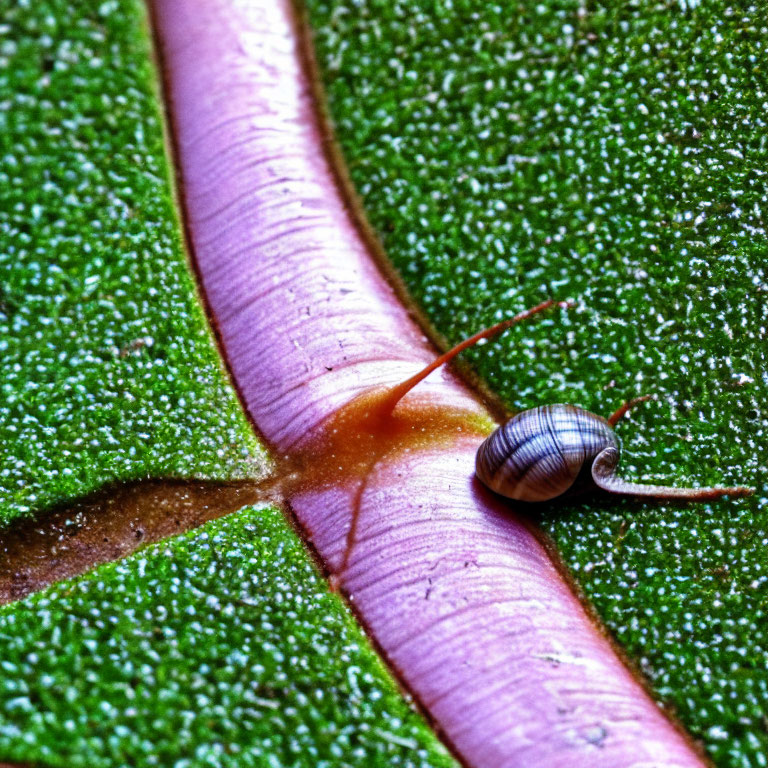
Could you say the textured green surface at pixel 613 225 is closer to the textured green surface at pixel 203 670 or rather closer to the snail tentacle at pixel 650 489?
the snail tentacle at pixel 650 489

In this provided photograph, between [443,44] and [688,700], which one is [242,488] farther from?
[443,44]

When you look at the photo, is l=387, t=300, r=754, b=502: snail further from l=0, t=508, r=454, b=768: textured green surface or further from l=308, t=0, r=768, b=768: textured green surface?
l=0, t=508, r=454, b=768: textured green surface

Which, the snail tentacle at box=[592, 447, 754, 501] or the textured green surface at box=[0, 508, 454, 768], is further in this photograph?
the snail tentacle at box=[592, 447, 754, 501]

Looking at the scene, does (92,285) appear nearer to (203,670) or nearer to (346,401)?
(346,401)

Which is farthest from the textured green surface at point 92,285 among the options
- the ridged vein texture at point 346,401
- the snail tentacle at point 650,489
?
the snail tentacle at point 650,489

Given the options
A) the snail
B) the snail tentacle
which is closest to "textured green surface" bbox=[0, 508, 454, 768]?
the snail

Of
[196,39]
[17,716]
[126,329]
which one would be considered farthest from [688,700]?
[196,39]
